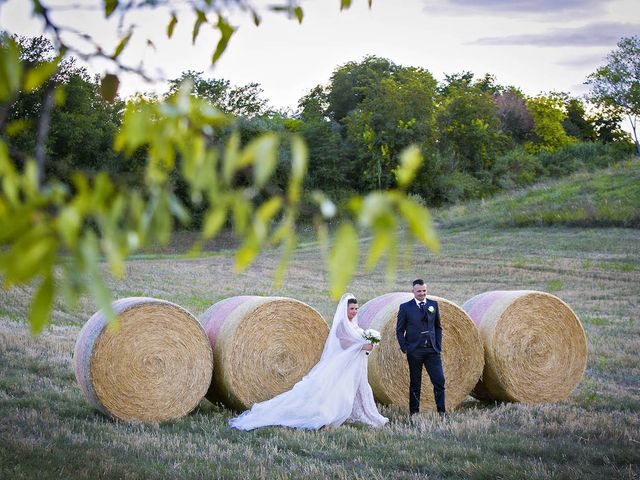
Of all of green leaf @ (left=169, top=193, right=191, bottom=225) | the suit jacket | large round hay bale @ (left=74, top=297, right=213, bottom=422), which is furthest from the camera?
the suit jacket

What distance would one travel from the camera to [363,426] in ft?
32.8

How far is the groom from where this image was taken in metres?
10.9

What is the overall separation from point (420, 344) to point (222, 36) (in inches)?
329

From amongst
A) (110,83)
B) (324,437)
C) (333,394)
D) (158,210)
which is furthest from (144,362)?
(158,210)

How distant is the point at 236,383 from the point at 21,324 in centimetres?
691

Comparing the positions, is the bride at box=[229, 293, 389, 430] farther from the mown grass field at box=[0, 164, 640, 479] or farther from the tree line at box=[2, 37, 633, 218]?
the tree line at box=[2, 37, 633, 218]

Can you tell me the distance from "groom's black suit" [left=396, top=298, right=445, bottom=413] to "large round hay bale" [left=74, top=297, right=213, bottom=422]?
92.0 inches

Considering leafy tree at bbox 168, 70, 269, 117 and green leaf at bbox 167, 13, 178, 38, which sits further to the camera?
leafy tree at bbox 168, 70, 269, 117

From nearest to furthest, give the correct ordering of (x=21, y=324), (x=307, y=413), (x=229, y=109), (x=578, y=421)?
1. (x=578, y=421)
2. (x=307, y=413)
3. (x=21, y=324)
4. (x=229, y=109)

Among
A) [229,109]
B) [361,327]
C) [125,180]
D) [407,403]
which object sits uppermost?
[229,109]

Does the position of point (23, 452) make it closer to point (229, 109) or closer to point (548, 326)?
point (548, 326)

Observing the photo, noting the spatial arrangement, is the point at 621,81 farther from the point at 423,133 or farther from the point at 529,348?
the point at 529,348

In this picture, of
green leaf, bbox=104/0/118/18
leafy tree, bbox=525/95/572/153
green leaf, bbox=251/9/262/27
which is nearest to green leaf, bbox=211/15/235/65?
green leaf, bbox=251/9/262/27

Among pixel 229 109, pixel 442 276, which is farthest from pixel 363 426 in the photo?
pixel 229 109
